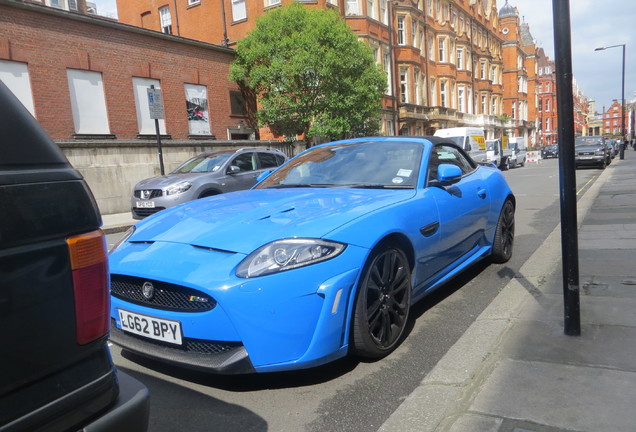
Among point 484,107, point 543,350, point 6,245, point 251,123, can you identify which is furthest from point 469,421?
point 484,107

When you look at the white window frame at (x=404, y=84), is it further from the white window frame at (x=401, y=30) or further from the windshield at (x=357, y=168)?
the windshield at (x=357, y=168)

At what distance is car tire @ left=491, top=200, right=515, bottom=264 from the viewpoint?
16.2 feet

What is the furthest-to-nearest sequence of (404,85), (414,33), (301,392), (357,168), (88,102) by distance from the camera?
(414,33) < (404,85) < (88,102) < (357,168) < (301,392)

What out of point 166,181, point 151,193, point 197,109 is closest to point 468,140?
point 197,109

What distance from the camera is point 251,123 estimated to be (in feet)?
70.9

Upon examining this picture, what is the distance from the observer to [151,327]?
2.46m

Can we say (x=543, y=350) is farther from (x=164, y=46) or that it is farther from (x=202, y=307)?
(x=164, y=46)

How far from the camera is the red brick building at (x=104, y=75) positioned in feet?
45.0

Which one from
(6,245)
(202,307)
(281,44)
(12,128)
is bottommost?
(202,307)

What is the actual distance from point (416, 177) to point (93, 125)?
14.7m

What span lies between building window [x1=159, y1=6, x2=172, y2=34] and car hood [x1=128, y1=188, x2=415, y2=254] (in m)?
28.6

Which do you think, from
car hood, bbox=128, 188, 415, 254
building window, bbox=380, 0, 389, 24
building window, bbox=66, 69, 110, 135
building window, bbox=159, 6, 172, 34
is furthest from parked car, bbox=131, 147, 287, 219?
building window, bbox=380, 0, 389, 24

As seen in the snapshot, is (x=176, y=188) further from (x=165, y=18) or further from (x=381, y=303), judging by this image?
(x=165, y=18)

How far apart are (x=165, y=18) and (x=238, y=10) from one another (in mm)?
6745
